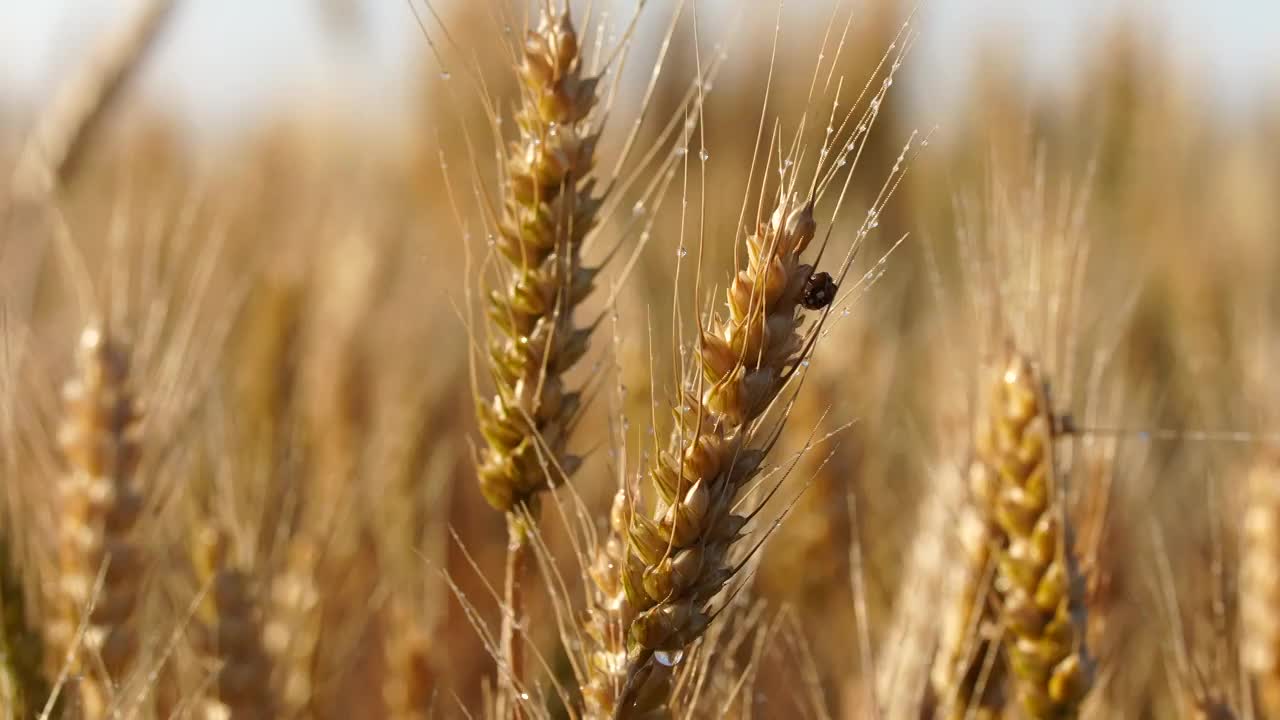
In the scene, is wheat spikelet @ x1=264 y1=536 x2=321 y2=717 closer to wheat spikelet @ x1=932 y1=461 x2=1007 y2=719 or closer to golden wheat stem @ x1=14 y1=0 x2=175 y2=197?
wheat spikelet @ x1=932 y1=461 x2=1007 y2=719

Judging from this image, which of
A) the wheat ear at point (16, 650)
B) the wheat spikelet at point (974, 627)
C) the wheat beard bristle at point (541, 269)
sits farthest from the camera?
the wheat spikelet at point (974, 627)

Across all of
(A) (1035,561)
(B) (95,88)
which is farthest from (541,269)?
(B) (95,88)

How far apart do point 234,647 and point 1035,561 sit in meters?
0.97

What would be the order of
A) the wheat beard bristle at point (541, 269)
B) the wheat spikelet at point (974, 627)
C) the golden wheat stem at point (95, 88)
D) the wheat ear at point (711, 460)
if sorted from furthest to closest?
the golden wheat stem at point (95, 88) → the wheat spikelet at point (974, 627) → the wheat beard bristle at point (541, 269) → the wheat ear at point (711, 460)

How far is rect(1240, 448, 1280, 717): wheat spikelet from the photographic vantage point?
1475 mm

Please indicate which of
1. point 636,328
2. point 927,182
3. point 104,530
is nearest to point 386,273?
point 636,328

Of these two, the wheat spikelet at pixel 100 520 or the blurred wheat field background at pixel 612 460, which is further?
the wheat spikelet at pixel 100 520

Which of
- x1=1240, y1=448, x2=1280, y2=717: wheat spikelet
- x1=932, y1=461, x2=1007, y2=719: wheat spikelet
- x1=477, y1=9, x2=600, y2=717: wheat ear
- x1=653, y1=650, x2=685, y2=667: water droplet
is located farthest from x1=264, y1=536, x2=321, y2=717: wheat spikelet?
x1=1240, y1=448, x2=1280, y2=717: wheat spikelet

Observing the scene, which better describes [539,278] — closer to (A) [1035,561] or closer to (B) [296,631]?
(A) [1035,561]

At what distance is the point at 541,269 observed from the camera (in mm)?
996

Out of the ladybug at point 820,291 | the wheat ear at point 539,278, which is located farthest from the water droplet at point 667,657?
the ladybug at point 820,291

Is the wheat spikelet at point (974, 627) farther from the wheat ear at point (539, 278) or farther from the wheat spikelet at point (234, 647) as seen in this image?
the wheat spikelet at point (234, 647)

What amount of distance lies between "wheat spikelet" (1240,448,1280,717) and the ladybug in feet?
3.03

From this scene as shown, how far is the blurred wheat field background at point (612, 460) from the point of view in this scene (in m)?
0.88
